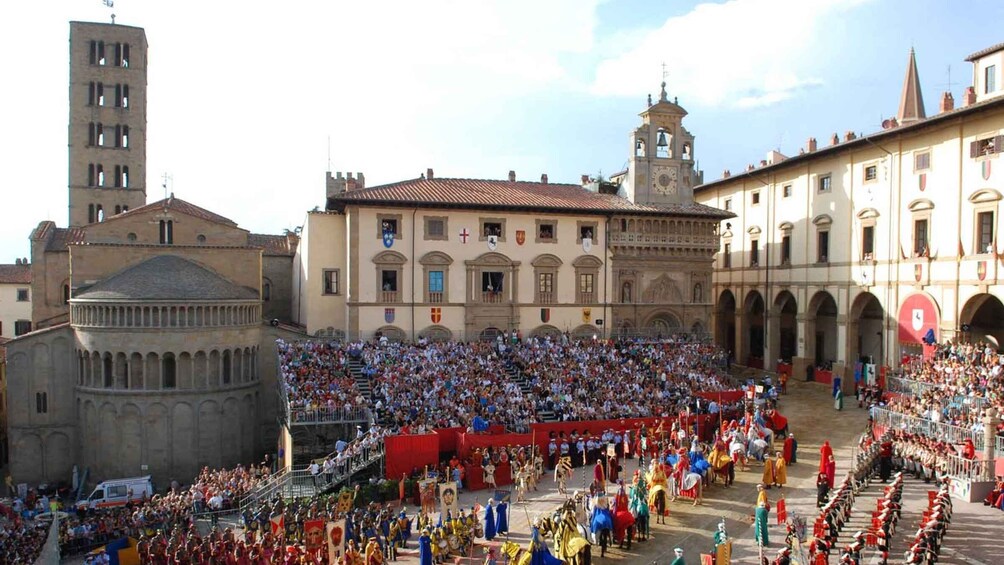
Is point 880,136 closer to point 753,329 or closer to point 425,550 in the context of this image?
point 753,329

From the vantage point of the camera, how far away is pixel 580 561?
18.3 meters

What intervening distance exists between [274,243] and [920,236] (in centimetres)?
4456

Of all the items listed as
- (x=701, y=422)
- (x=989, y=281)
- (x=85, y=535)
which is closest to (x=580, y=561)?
(x=701, y=422)

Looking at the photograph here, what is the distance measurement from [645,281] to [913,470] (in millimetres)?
20794

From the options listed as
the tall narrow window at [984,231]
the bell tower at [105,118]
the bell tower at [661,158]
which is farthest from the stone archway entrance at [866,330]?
the bell tower at [105,118]

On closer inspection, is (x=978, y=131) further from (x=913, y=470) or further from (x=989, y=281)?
(x=913, y=470)

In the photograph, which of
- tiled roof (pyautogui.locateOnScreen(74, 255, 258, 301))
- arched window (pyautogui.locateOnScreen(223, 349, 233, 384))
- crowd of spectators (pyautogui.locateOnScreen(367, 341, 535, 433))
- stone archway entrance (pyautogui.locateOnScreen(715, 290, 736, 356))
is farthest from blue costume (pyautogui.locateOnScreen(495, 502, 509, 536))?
stone archway entrance (pyautogui.locateOnScreen(715, 290, 736, 356))

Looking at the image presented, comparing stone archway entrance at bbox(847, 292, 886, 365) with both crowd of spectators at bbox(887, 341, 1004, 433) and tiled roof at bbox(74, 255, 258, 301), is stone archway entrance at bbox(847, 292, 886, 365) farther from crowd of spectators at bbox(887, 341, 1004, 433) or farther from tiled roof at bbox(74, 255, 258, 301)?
tiled roof at bbox(74, 255, 258, 301)

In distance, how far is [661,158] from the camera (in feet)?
151

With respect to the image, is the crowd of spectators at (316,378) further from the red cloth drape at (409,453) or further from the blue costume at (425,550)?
the blue costume at (425,550)

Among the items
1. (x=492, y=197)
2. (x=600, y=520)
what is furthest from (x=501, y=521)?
(x=492, y=197)

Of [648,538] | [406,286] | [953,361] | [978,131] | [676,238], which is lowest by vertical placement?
[648,538]

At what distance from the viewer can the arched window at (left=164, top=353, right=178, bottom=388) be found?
40188 mm

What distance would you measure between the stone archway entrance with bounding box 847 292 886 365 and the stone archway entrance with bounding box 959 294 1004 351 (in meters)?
4.40
